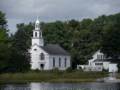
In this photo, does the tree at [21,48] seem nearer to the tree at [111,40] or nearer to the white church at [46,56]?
the white church at [46,56]

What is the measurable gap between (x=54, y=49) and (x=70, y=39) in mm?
12079

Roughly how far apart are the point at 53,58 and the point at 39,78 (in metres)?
32.4

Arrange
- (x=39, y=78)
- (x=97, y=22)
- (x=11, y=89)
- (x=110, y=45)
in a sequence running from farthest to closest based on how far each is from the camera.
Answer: (x=97, y=22) < (x=110, y=45) < (x=39, y=78) < (x=11, y=89)

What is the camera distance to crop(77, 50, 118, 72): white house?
465 feet

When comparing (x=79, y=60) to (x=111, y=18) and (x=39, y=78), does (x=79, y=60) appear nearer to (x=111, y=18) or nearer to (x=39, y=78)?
(x=111, y=18)

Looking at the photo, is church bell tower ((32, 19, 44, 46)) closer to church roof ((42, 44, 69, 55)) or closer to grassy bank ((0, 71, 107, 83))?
church roof ((42, 44, 69, 55))

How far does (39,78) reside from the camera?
113438 mm

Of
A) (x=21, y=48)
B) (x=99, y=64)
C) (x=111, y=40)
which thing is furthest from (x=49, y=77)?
(x=99, y=64)

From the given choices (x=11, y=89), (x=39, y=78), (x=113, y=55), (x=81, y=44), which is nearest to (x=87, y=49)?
(x=81, y=44)

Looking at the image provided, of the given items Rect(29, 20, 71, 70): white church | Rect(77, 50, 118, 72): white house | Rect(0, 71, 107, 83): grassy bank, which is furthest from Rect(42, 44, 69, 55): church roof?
Rect(0, 71, 107, 83): grassy bank

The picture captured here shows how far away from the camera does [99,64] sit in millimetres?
147625

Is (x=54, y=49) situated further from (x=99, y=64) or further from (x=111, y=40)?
(x=111, y=40)

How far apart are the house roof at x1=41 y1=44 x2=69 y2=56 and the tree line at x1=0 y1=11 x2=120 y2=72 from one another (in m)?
3.31

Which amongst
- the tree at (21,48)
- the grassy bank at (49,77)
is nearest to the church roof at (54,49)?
the tree at (21,48)
